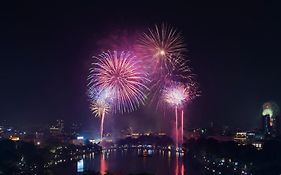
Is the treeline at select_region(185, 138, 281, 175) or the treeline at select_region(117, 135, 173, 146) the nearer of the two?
the treeline at select_region(185, 138, 281, 175)

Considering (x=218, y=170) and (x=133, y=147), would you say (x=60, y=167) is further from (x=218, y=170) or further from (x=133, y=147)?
(x=133, y=147)

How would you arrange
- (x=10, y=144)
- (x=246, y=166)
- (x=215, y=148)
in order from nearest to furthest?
(x=246, y=166), (x=10, y=144), (x=215, y=148)

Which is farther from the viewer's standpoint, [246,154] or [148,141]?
[148,141]

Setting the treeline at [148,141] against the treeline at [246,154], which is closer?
the treeline at [246,154]

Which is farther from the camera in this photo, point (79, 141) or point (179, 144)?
point (79, 141)

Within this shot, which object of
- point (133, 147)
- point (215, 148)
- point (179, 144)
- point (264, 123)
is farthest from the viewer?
point (264, 123)

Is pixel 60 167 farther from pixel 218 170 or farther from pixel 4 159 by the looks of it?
pixel 218 170

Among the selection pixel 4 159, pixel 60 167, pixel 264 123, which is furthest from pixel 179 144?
pixel 4 159

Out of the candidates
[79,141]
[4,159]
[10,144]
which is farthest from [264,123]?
[4,159]

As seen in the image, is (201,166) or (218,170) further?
(201,166)
